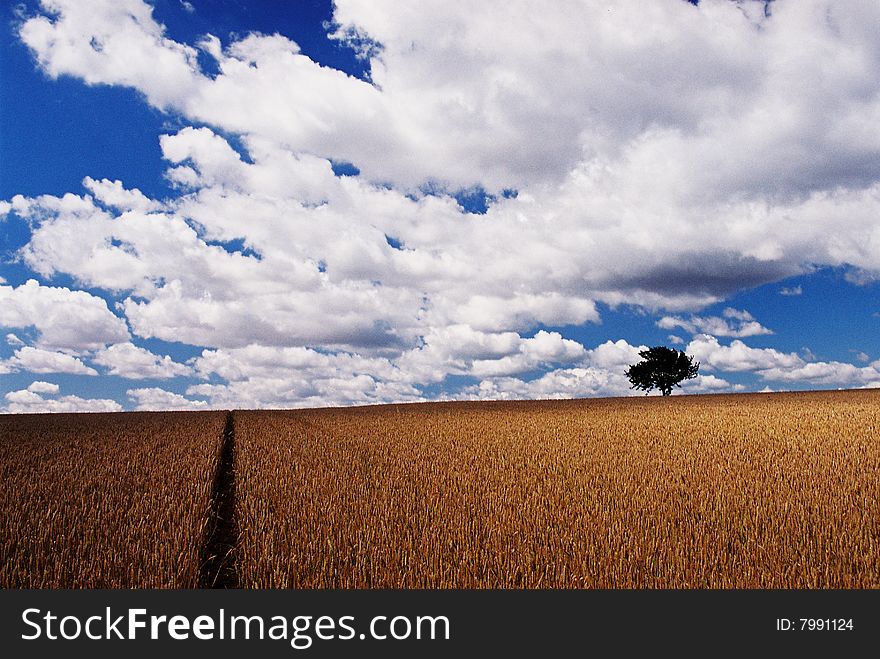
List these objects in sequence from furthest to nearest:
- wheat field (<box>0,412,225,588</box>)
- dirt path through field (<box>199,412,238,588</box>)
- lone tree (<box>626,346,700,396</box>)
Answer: lone tree (<box>626,346,700,396</box>) < dirt path through field (<box>199,412,238,588</box>) < wheat field (<box>0,412,225,588</box>)

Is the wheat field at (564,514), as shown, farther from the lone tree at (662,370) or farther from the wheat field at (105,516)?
the lone tree at (662,370)

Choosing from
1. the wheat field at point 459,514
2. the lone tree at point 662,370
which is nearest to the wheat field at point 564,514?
the wheat field at point 459,514

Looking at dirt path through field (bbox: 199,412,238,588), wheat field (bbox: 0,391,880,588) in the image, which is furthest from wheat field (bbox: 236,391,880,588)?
dirt path through field (bbox: 199,412,238,588)

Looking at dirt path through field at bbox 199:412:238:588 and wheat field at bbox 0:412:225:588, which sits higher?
wheat field at bbox 0:412:225:588

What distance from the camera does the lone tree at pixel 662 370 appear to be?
218ft

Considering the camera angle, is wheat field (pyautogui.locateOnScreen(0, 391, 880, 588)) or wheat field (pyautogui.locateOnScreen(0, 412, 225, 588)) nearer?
wheat field (pyautogui.locateOnScreen(0, 391, 880, 588))

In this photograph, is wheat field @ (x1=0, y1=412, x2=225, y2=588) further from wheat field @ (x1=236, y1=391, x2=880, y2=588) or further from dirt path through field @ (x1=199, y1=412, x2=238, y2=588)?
wheat field @ (x1=236, y1=391, x2=880, y2=588)

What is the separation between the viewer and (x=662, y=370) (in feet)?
221

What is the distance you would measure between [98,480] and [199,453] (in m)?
3.73

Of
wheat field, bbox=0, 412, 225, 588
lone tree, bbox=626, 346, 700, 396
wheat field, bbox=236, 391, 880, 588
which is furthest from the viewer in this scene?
lone tree, bbox=626, 346, 700, 396

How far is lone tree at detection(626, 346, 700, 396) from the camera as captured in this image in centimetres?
6656

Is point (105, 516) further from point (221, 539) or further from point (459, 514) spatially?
point (459, 514)

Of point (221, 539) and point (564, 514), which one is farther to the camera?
point (221, 539)

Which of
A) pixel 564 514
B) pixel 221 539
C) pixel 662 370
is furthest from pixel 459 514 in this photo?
pixel 662 370
